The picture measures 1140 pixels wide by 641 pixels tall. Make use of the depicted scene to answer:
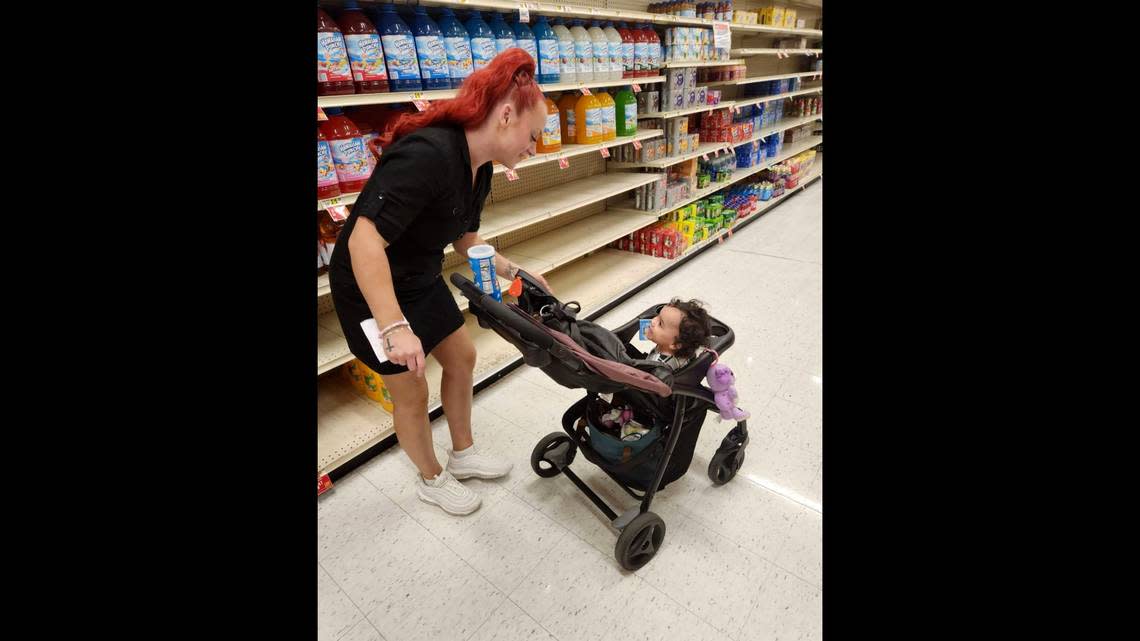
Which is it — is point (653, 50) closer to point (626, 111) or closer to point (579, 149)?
point (626, 111)

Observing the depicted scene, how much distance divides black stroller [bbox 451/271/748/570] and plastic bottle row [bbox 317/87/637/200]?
0.68 m

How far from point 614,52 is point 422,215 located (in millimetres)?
2274

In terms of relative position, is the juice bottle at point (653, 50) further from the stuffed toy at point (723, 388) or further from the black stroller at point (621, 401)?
the stuffed toy at point (723, 388)

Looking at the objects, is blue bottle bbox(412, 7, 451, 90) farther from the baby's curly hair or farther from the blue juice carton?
the baby's curly hair

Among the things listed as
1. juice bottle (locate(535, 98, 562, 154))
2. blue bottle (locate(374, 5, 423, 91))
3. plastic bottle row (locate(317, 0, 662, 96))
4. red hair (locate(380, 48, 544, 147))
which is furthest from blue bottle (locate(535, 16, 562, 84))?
red hair (locate(380, 48, 544, 147))

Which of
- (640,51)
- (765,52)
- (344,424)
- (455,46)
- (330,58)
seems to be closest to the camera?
(330,58)

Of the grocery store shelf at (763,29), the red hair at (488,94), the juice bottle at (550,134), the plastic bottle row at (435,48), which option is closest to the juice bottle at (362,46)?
the plastic bottle row at (435,48)

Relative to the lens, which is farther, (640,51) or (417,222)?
(640,51)

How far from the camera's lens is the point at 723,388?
64.4 inches

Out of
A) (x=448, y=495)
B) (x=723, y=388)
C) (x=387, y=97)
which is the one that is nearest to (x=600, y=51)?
(x=387, y=97)

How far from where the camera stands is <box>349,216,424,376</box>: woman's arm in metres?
1.16

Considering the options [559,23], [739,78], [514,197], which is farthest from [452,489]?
[739,78]

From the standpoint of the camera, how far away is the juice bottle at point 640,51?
327cm
